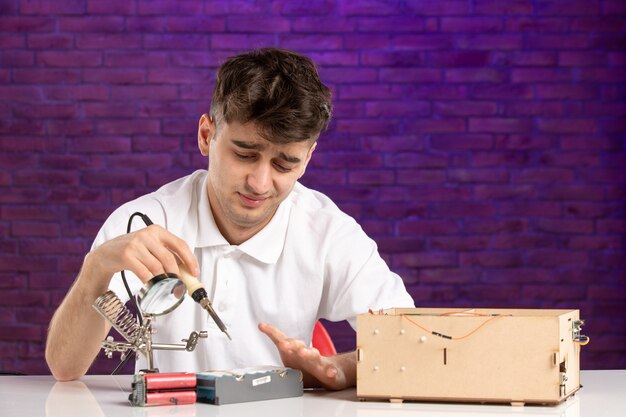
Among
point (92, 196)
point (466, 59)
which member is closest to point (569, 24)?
point (466, 59)

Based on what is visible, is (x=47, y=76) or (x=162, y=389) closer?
(x=162, y=389)

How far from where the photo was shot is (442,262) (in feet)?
13.1

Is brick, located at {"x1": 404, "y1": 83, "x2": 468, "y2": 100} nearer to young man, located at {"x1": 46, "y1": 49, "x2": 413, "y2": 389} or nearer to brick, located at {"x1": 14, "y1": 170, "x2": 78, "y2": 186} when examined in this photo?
brick, located at {"x1": 14, "y1": 170, "x2": 78, "y2": 186}

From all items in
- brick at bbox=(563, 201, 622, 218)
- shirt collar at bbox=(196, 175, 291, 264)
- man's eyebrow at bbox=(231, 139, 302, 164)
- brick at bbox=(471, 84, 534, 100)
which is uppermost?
brick at bbox=(471, 84, 534, 100)

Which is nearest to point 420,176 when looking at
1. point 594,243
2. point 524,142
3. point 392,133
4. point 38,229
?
point 392,133

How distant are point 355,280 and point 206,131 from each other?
47cm

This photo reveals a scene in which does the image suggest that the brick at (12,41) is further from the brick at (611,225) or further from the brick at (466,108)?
the brick at (611,225)

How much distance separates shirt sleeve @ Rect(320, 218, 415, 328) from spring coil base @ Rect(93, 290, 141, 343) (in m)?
0.61

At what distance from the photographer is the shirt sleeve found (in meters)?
2.08

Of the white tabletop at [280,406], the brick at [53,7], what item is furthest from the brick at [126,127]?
the white tabletop at [280,406]

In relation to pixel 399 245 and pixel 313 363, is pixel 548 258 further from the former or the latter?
pixel 313 363

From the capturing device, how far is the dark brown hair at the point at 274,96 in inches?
75.0

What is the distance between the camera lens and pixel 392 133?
3.97 meters

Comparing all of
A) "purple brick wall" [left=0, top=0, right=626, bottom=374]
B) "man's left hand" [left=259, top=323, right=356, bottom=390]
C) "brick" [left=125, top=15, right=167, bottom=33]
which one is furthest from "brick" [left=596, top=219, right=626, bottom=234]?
"man's left hand" [left=259, top=323, right=356, bottom=390]
